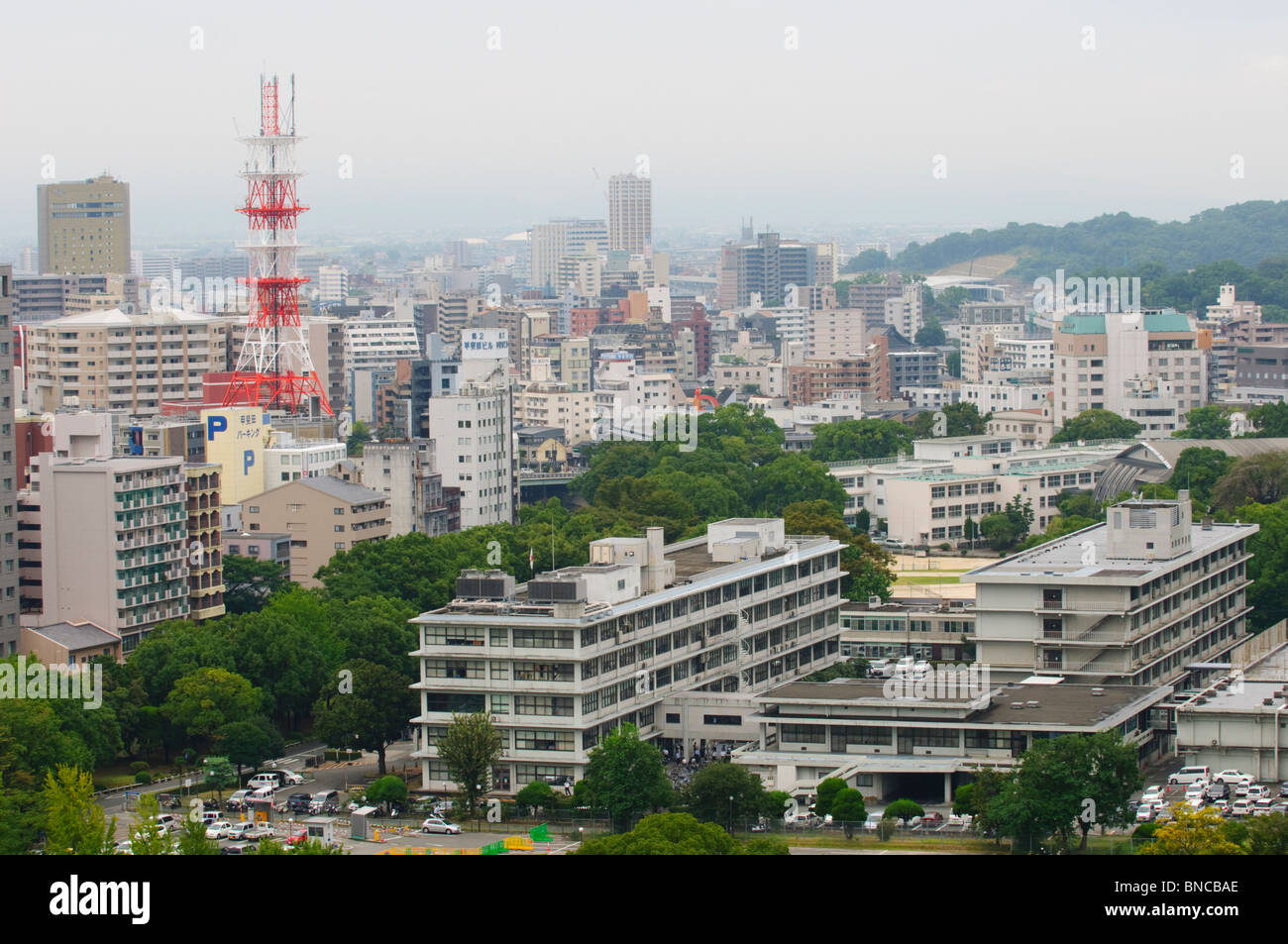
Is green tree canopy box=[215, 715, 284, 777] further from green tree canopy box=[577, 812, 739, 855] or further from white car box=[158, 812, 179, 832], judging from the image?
green tree canopy box=[577, 812, 739, 855]

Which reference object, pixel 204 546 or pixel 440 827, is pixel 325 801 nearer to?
pixel 440 827

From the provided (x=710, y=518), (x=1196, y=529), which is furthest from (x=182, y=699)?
(x=710, y=518)

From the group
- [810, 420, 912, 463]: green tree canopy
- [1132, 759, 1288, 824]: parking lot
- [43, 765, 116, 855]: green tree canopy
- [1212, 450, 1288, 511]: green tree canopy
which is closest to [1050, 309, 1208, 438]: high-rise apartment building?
[810, 420, 912, 463]: green tree canopy

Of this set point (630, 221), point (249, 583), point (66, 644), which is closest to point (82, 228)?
point (630, 221)

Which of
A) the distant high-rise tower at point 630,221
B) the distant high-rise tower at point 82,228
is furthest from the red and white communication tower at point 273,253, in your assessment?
the distant high-rise tower at point 630,221

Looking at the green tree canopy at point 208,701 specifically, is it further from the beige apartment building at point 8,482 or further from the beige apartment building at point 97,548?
the beige apartment building at point 8,482

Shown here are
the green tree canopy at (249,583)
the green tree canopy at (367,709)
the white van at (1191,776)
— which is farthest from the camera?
the green tree canopy at (249,583)
